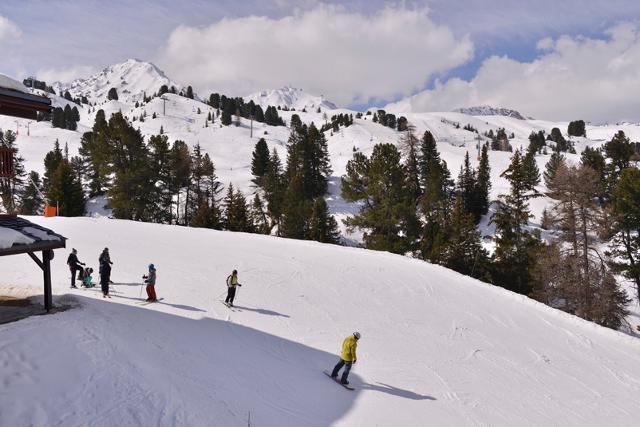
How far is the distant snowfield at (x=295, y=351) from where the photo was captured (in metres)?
9.13

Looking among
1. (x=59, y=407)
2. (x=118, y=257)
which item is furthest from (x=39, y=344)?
(x=118, y=257)

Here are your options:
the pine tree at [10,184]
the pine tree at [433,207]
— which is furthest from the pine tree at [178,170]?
the pine tree at [433,207]

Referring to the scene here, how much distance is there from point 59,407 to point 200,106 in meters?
164

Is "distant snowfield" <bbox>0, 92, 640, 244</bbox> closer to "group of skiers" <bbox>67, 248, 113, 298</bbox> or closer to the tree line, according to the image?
the tree line

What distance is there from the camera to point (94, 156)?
4353 cm

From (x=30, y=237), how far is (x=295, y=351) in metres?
8.47

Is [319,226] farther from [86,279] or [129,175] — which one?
[86,279]

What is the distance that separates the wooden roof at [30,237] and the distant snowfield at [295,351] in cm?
196

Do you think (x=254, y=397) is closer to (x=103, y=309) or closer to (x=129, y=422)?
(x=129, y=422)

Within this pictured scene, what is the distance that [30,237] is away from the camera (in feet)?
37.1

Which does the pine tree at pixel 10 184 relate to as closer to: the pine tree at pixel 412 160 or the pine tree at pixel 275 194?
the pine tree at pixel 275 194

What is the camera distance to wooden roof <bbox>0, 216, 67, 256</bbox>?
10.9m

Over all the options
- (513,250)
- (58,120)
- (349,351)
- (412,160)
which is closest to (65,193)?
(349,351)

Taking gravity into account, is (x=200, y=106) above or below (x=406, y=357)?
above
